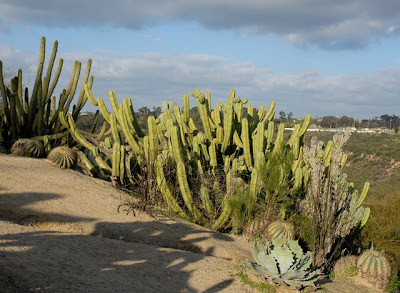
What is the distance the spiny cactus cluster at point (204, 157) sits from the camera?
9.79 meters

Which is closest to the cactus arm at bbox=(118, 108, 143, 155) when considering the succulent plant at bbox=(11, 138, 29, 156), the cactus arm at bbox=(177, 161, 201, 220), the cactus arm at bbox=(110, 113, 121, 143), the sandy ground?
the cactus arm at bbox=(110, 113, 121, 143)

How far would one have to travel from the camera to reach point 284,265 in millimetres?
7441

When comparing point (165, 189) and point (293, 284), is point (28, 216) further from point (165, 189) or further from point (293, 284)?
point (293, 284)

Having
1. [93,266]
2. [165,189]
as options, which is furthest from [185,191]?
[93,266]

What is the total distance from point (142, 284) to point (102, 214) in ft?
9.52

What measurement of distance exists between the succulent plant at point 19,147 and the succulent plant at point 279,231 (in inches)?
258

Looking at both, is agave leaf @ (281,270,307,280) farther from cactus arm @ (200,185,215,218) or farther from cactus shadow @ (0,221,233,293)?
cactus arm @ (200,185,215,218)

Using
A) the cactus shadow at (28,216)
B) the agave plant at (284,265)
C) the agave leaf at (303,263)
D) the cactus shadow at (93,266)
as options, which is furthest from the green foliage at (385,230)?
the cactus shadow at (28,216)

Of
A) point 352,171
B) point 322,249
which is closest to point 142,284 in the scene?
point 322,249

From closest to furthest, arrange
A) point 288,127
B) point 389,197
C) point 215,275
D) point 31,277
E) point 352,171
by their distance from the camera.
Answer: point 31,277 → point 215,275 → point 389,197 → point 352,171 → point 288,127

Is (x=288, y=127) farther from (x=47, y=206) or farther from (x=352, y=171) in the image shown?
(x=47, y=206)

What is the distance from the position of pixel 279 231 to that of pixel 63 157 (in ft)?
18.1

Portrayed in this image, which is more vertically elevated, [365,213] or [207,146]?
[207,146]

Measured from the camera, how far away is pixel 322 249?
345 inches
